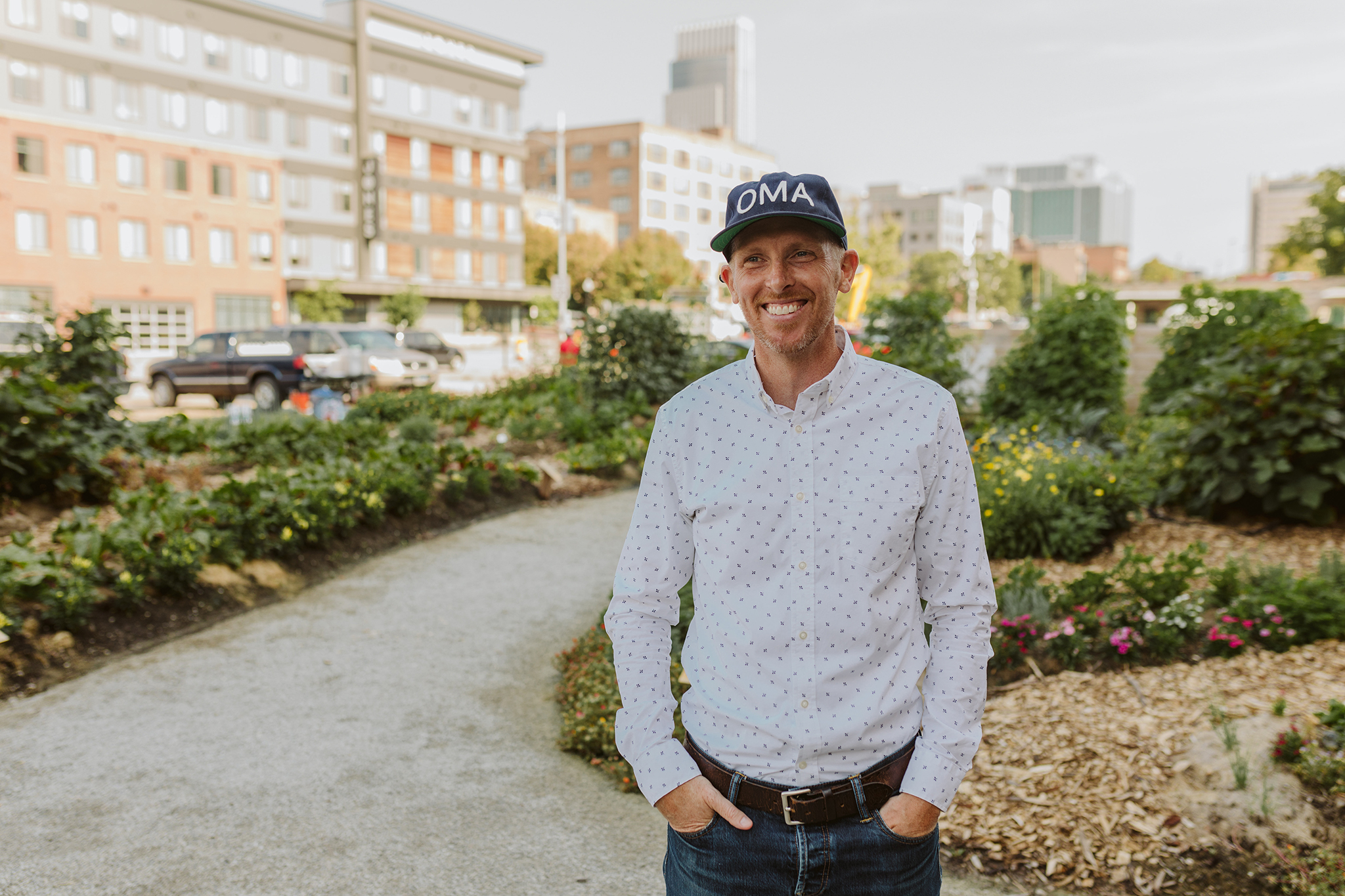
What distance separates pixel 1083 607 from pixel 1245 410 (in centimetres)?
286

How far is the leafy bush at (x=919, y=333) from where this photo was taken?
10.3 metres

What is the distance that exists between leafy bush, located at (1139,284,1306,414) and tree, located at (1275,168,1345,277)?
164 ft

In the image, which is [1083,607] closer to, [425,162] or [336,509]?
[336,509]

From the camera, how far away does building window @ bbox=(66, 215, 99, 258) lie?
131 feet

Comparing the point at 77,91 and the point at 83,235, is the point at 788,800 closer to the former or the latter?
the point at 83,235

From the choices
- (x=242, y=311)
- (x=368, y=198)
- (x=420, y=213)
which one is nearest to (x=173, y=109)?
(x=242, y=311)

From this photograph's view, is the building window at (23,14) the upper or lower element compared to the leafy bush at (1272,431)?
upper

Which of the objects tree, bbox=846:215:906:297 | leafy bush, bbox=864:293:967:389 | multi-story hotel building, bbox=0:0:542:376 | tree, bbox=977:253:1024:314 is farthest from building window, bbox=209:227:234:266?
tree, bbox=977:253:1024:314

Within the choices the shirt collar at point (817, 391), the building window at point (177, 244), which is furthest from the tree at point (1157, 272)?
the shirt collar at point (817, 391)

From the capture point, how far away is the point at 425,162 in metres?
55.5

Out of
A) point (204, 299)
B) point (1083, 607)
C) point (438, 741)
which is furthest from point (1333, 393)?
point (204, 299)

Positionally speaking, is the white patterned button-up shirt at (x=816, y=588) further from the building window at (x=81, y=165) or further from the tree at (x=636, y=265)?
the tree at (x=636, y=265)

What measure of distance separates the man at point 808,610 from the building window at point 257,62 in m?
52.0

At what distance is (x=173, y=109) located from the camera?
144 feet
